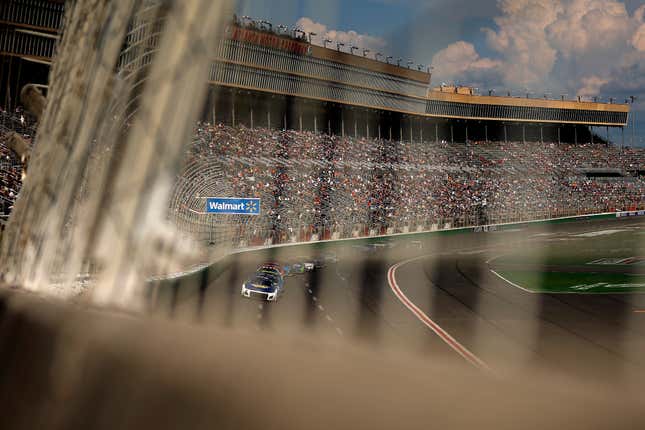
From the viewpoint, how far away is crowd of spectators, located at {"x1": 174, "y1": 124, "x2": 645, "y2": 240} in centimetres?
2669

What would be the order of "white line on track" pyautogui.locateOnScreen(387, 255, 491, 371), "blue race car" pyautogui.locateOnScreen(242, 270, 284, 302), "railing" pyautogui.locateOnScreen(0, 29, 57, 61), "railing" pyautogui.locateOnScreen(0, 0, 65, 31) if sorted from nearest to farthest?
"railing" pyautogui.locateOnScreen(0, 29, 57, 61), "railing" pyautogui.locateOnScreen(0, 0, 65, 31), "white line on track" pyautogui.locateOnScreen(387, 255, 491, 371), "blue race car" pyautogui.locateOnScreen(242, 270, 284, 302)

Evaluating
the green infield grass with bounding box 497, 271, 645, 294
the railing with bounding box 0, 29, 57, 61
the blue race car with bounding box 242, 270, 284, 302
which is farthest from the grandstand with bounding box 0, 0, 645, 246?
the green infield grass with bounding box 497, 271, 645, 294

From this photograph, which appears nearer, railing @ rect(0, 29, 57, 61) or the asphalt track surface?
railing @ rect(0, 29, 57, 61)

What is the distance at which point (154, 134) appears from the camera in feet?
4.60

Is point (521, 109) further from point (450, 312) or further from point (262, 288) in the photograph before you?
point (262, 288)

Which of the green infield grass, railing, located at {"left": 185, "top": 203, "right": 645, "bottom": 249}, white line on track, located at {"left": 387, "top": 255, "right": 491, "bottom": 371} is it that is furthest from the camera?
railing, located at {"left": 185, "top": 203, "right": 645, "bottom": 249}

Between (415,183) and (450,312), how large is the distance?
76.5ft

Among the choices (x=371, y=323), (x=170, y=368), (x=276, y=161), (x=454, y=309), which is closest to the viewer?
(x=170, y=368)

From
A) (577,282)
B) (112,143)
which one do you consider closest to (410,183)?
(577,282)

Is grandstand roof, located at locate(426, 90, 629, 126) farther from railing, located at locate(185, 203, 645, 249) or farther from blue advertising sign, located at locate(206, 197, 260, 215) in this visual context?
blue advertising sign, located at locate(206, 197, 260, 215)

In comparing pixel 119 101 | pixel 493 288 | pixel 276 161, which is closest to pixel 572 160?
pixel 493 288

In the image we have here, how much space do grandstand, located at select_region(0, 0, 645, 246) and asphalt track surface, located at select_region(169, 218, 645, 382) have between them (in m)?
3.01

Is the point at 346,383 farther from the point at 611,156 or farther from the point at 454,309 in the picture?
the point at 611,156

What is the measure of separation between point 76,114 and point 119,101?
15 centimetres
